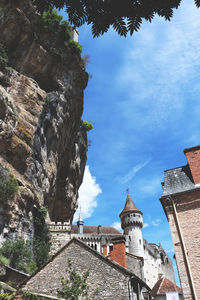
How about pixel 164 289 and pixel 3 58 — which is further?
pixel 3 58

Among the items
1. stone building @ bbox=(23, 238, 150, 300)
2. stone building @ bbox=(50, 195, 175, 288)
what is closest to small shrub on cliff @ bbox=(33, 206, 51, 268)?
stone building @ bbox=(23, 238, 150, 300)

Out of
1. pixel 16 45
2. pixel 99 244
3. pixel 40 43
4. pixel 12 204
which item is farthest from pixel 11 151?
pixel 99 244

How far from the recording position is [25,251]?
46.3 feet

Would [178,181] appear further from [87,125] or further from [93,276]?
[87,125]

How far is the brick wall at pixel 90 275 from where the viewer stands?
29.5 feet

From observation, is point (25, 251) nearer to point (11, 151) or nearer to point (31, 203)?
point (31, 203)

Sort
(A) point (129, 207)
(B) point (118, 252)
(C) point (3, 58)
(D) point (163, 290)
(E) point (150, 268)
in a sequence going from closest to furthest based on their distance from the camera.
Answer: (B) point (118, 252)
(D) point (163, 290)
(C) point (3, 58)
(E) point (150, 268)
(A) point (129, 207)

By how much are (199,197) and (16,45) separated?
21.6m

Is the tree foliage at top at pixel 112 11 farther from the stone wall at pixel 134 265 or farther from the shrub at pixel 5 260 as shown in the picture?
the stone wall at pixel 134 265

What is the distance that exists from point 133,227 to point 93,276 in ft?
96.8

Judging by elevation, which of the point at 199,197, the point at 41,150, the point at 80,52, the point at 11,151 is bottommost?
the point at 199,197

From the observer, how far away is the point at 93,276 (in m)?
9.56

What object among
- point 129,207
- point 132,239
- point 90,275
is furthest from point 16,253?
point 129,207

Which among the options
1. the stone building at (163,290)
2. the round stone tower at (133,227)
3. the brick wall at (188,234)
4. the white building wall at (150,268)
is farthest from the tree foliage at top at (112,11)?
the white building wall at (150,268)
